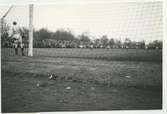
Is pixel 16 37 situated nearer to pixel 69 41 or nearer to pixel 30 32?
pixel 30 32

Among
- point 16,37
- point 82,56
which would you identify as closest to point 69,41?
point 82,56

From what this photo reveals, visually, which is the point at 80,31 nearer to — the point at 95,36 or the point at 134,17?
the point at 95,36

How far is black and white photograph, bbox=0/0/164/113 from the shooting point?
1188mm

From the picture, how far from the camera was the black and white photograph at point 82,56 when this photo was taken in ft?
3.90

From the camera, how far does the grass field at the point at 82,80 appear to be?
3.90 feet

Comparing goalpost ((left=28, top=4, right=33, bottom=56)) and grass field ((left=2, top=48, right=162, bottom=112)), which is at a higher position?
goalpost ((left=28, top=4, right=33, bottom=56))

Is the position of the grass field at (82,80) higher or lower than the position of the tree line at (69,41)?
lower

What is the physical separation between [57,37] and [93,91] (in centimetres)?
24

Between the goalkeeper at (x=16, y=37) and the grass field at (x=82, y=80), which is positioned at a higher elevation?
the goalkeeper at (x=16, y=37)

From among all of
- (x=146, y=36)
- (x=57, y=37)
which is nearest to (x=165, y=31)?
(x=146, y=36)

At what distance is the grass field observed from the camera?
1189 millimetres

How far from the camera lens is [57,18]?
119cm

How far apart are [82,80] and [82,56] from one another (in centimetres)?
9

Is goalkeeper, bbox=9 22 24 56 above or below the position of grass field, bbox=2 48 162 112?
above
